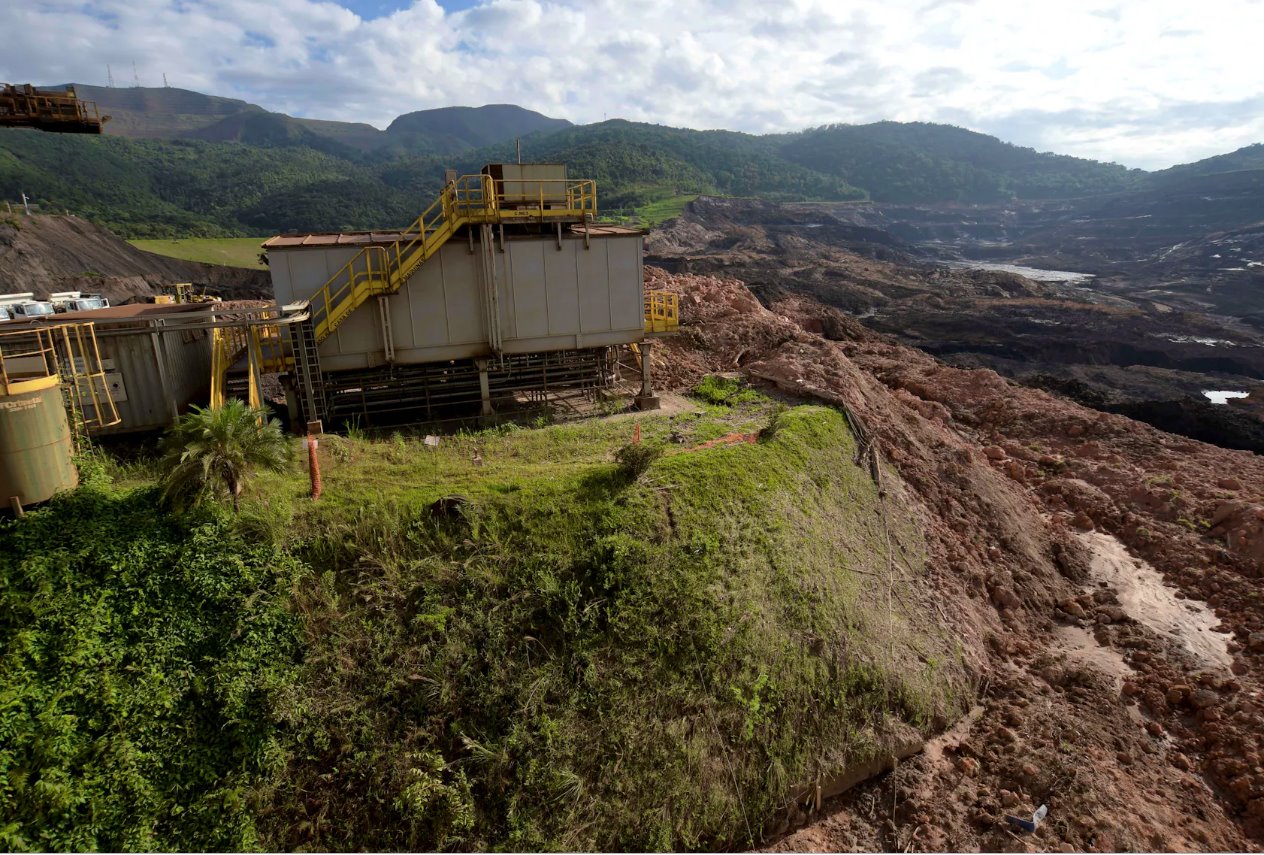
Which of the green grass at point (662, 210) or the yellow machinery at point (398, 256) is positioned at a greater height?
the green grass at point (662, 210)

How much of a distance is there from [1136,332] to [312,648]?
59.6 metres

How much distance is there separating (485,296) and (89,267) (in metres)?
49.2

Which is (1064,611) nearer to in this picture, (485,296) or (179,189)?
(485,296)

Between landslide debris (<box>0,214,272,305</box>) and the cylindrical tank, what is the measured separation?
33.4 meters

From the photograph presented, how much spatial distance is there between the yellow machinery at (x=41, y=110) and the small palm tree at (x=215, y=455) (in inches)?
986

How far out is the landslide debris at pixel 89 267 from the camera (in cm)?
4297

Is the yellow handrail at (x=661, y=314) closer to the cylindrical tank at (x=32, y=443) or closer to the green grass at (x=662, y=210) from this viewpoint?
the cylindrical tank at (x=32, y=443)

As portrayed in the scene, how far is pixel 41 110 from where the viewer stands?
2702 centimetres

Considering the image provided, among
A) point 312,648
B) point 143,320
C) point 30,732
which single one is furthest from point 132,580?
point 143,320

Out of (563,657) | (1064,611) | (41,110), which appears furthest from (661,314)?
(41,110)

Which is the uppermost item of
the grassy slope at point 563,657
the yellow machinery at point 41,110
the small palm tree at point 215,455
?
the yellow machinery at point 41,110

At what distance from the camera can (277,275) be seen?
1572cm

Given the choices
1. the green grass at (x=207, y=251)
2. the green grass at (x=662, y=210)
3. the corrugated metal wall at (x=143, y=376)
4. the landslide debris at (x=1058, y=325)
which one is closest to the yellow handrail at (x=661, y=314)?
the corrugated metal wall at (x=143, y=376)

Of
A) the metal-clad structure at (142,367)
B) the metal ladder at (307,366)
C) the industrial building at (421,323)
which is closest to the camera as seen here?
the metal-clad structure at (142,367)
